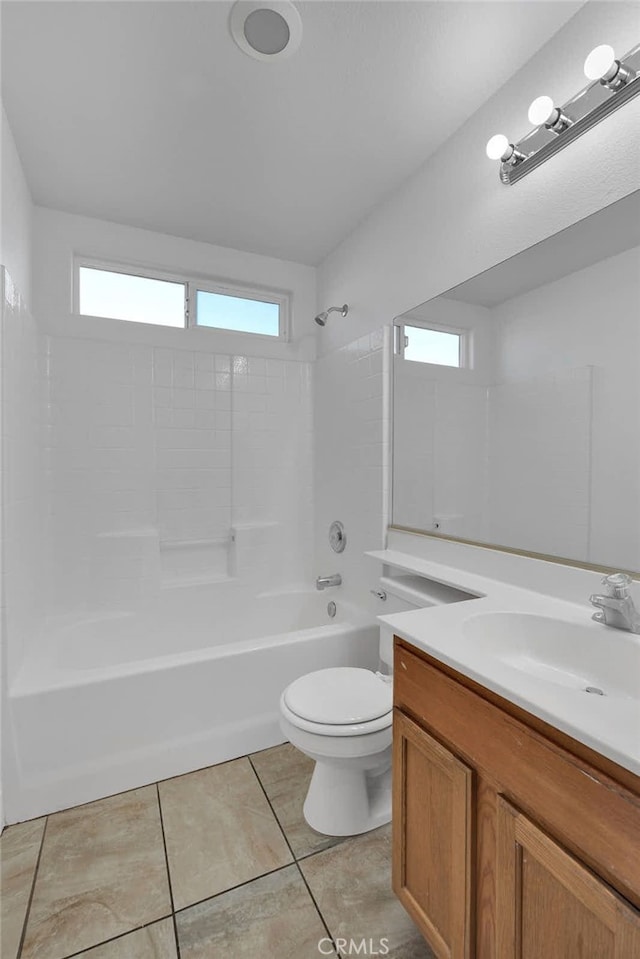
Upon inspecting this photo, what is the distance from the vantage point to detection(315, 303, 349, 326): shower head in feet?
8.13

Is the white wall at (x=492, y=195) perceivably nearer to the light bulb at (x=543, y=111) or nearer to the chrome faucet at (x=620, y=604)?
the light bulb at (x=543, y=111)

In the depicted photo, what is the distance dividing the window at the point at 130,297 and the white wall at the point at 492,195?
1.07 meters

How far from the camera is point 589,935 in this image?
2.12 ft

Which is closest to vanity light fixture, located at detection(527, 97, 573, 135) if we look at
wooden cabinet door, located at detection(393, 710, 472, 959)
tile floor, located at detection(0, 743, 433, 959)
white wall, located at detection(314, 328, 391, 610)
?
white wall, located at detection(314, 328, 391, 610)

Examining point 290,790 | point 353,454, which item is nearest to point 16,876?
point 290,790

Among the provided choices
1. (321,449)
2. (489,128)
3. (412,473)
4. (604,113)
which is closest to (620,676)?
(412,473)

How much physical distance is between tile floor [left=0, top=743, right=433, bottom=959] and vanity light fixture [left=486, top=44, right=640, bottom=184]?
2.16m

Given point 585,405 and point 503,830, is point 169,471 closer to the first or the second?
point 585,405

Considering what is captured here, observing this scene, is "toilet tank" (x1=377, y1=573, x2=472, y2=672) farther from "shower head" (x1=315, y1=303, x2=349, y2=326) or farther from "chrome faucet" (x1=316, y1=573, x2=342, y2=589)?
"shower head" (x1=315, y1=303, x2=349, y2=326)

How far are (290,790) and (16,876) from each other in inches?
34.3

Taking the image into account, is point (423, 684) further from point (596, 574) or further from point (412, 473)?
point (412, 473)

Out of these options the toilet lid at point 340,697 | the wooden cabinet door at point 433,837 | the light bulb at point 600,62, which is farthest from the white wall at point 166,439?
the light bulb at point 600,62

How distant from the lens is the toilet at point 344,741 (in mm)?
1363

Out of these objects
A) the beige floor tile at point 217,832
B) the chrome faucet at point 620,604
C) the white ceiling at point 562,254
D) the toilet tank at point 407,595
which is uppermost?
the white ceiling at point 562,254
